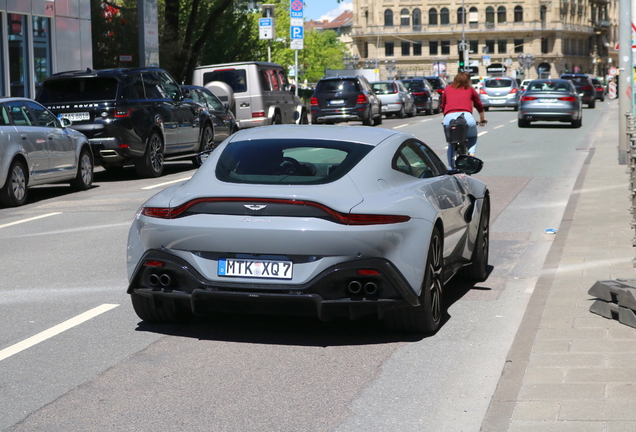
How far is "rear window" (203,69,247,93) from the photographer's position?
26.9m

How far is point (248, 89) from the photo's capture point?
2675cm

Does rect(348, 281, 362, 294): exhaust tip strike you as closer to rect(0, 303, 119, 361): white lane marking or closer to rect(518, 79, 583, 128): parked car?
rect(0, 303, 119, 361): white lane marking

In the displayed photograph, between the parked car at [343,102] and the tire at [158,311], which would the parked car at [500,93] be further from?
the tire at [158,311]

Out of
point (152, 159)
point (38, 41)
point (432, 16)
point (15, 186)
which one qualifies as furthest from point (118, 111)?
point (432, 16)

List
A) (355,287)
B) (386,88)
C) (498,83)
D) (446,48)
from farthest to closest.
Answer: (446,48) < (498,83) < (386,88) < (355,287)

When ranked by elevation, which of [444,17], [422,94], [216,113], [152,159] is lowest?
[152,159]

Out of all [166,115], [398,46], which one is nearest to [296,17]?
[166,115]

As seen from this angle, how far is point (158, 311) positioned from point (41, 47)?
22.9m

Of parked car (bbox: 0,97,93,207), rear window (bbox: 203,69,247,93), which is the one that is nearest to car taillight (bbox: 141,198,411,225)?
parked car (bbox: 0,97,93,207)

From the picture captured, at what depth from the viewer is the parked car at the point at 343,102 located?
118 ft

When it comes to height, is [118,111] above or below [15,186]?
above

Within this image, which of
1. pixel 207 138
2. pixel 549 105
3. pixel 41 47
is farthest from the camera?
pixel 549 105

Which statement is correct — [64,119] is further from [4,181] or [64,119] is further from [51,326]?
[51,326]

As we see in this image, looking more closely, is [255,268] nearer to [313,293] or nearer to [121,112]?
[313,293]
